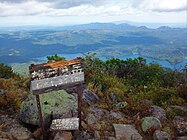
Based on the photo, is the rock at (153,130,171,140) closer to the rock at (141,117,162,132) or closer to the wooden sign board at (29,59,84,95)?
the rock at (141,117,162,132)

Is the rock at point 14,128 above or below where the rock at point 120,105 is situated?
above

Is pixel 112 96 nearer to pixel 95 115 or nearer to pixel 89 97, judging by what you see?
pixel 89 97

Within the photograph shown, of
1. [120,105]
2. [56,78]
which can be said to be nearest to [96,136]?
[56,78]

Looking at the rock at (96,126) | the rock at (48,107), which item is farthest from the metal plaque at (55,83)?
the rock at (96,126)

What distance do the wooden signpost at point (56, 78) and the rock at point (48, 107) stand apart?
556mm

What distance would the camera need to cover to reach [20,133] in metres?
6.99

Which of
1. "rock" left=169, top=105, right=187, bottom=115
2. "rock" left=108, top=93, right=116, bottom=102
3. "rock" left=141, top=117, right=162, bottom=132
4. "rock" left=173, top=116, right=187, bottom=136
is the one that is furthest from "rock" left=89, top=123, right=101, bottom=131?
"rock" left=169, top=105, right=187, bottom=115

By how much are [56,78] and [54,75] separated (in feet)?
0.37

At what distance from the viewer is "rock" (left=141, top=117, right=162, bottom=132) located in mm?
7761

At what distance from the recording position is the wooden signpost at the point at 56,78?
21.3ft

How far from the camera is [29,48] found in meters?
186

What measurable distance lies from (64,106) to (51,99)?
0.52 meters

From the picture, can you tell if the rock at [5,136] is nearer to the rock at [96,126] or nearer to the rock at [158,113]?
the rock at [96,126]

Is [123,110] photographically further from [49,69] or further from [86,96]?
[49,69]
